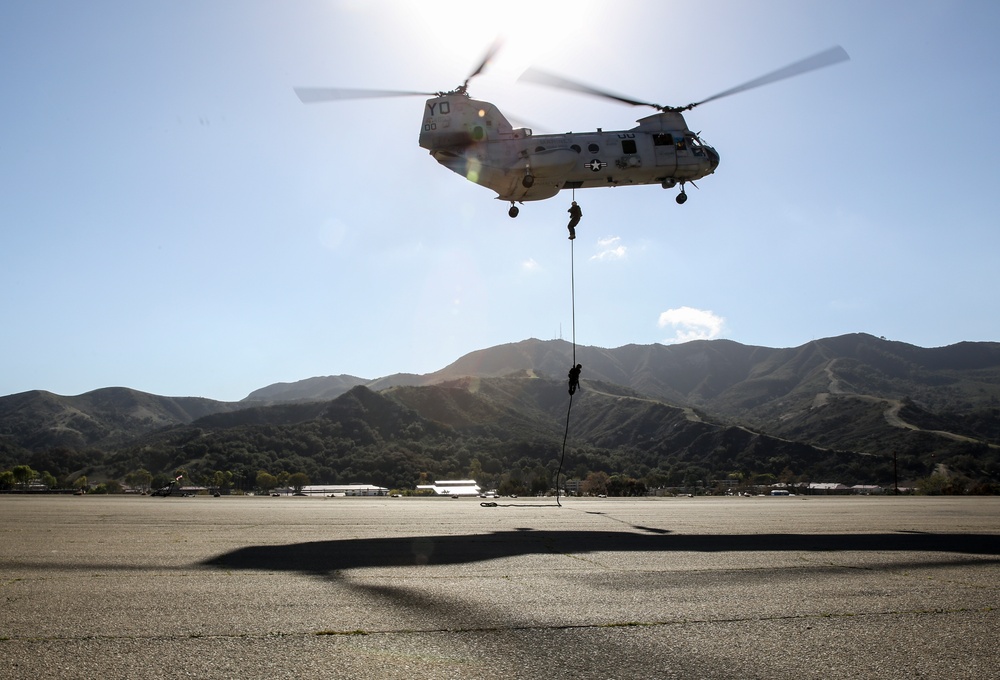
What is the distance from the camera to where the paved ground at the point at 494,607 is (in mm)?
6344

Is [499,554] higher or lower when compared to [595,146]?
lower

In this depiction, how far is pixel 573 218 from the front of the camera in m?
30.6

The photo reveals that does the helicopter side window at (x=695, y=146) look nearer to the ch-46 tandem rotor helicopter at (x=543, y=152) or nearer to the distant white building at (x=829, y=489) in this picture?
the ch-46 tandem rotor helicopter at (x=543, y=152)

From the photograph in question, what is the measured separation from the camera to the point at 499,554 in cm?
1414

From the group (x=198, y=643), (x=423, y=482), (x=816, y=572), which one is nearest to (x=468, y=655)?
(x=198, y=643)

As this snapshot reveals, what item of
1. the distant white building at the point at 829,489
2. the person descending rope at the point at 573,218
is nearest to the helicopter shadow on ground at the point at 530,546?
the person descending rope at the point at 573,218

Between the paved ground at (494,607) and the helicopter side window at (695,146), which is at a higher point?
the helicopter side window at (695,146)

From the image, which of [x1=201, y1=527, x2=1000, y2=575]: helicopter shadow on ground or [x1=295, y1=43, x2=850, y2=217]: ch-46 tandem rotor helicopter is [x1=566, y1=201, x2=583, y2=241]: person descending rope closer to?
[x1=295, y1=43, x2=850, y2=217]: ch-46 tandem rotor helicopter

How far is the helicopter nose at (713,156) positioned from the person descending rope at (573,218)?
6.64 meters

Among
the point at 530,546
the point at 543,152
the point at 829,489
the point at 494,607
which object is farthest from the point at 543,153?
the point at 829,489

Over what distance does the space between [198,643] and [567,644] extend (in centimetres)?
356

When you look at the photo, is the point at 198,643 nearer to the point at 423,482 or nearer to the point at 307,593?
the point at 307,593

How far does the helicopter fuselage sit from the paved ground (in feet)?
56.2

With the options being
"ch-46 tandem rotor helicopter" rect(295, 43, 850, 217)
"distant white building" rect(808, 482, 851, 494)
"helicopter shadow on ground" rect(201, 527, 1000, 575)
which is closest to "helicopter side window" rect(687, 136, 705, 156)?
"ch-46 tandem rotor helicopter" rect(295, 43, 850, 217)
